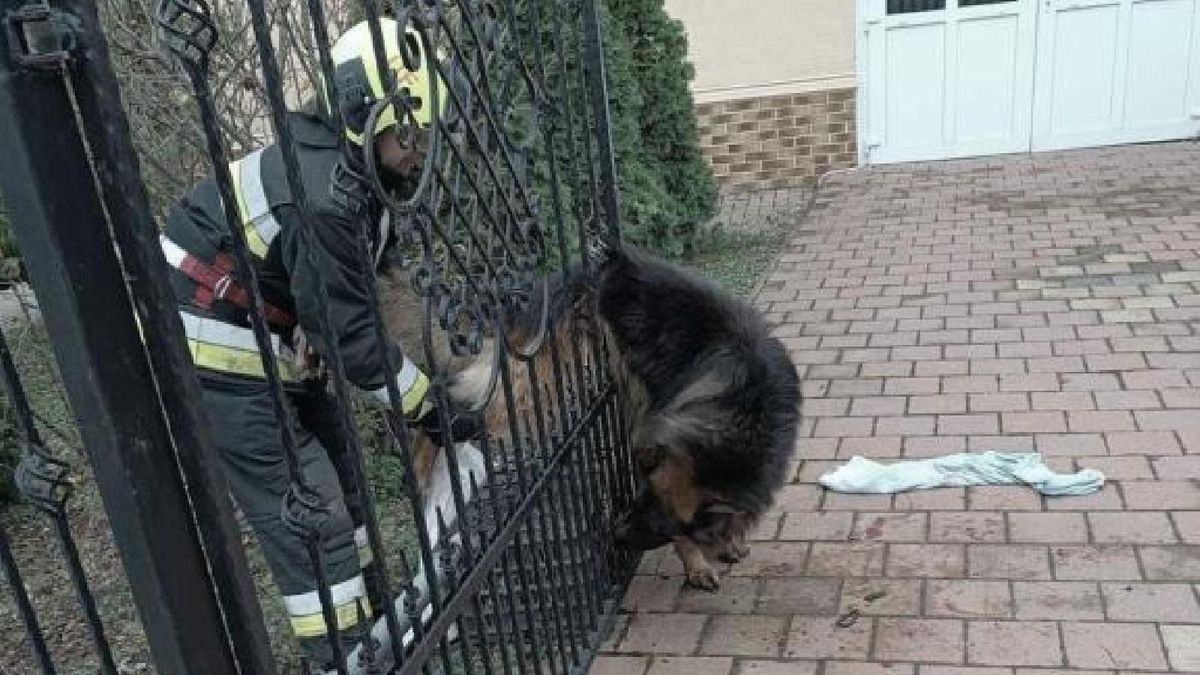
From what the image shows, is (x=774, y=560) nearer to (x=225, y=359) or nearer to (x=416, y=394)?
(x=416, y=394)

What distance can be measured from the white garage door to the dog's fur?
7063mm

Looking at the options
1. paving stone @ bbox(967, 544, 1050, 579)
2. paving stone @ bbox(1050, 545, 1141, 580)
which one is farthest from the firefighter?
paving stone @ bbox(1050, 545, 1141, 580)

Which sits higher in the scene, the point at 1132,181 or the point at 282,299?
the point at 282,299

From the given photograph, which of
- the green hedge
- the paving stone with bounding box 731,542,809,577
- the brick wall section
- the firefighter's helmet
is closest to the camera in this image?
the firefighter's helmet

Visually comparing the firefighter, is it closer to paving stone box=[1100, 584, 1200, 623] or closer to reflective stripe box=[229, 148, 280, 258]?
reflective stripe box=[229, 148, 280, 258]

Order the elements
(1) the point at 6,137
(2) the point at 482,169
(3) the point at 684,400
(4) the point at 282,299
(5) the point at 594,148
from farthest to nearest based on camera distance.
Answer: (5) the point at 594,148 < (3) the point at 684,400 < (4) the point at 282,299 < (2) the point at 482,169 < (1) the point at 6,137

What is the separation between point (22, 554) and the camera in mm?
4430

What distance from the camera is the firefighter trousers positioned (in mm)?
2617

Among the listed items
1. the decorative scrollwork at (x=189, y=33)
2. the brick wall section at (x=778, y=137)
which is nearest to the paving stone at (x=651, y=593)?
the decorative scrollwork at (x=189, y=33)

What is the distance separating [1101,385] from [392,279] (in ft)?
10.8

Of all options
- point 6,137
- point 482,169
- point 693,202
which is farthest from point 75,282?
point 693,202

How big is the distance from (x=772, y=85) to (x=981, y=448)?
6274 millimetres

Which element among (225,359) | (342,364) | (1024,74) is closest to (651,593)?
(225,359)

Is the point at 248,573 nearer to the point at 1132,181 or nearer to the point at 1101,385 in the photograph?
the point at 1101,385
